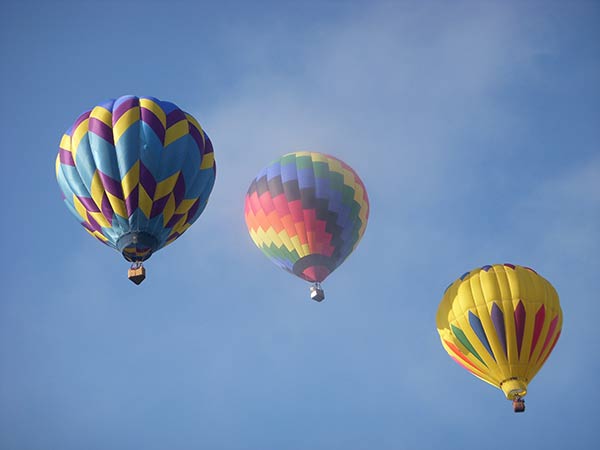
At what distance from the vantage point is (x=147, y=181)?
83.1ft

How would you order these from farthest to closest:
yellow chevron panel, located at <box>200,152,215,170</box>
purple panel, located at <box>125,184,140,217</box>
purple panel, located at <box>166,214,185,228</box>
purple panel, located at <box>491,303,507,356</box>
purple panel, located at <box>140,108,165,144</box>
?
yellow chevron panel, located at <box>200,152,215,170</box> < purple panel, located at <box>491,303,507,356</box> < purple panel, located at <box>166,214,185,228</box> < purple panel, located at <box>140,108,165,144</box> < purple panel, located at <box>125,184,140,217</box>

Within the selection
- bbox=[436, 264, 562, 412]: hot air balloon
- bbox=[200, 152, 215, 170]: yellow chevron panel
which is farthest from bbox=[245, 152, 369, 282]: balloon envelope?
bbox=[436, 264, 562, 412]: hot air balloon

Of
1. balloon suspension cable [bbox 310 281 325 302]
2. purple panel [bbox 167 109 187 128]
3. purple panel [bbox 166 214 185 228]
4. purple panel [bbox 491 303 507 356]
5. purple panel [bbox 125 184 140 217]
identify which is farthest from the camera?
balloon suspension cable [bbox 310 281 325 302]

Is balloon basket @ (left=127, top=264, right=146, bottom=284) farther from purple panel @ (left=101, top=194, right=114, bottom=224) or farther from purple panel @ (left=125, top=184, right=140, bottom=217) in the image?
purple panel @ (left=125, top=184, right=140, bottom=217)

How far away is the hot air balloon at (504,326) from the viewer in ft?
86.4

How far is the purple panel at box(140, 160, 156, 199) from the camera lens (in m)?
25.3

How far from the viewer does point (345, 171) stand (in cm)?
3020

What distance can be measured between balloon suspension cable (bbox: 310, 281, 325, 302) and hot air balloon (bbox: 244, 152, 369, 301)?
0.02 metres

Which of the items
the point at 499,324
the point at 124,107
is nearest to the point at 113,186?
the point at 124,107

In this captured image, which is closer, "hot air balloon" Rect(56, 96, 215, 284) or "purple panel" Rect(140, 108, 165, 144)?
"hot air balloon" Rect(56, 96, 215, 284)

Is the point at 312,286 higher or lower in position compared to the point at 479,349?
higher

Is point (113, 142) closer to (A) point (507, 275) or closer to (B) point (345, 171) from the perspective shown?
(B) point (345, 171)

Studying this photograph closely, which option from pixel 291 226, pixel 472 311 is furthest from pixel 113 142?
pixel 472 311

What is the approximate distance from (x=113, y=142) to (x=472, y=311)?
8.80 m
